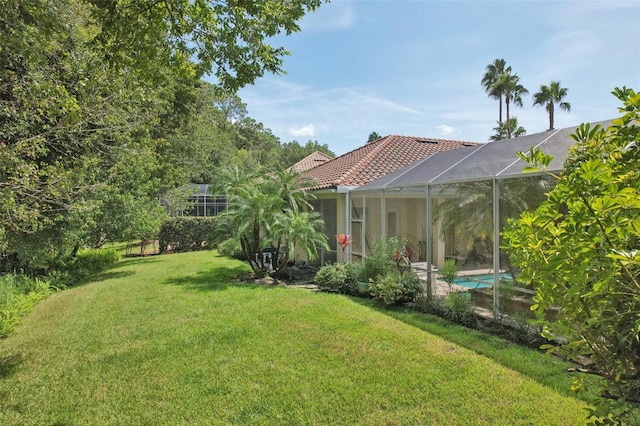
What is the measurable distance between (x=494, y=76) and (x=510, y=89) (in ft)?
8.55

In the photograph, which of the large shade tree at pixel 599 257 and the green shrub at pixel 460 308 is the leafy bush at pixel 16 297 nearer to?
the green shrub at pixel 460 308

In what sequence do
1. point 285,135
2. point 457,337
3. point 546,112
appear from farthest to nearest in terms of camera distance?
point 285,135, point 546,112, point 457,337

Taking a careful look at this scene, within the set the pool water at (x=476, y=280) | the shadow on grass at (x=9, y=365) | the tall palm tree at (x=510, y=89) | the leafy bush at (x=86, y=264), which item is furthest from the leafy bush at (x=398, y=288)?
the tall palm tree at (x=510, y=89)

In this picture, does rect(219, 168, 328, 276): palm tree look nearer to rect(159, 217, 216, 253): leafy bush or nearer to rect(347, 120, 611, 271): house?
rect(347, 120, 611, 271): house

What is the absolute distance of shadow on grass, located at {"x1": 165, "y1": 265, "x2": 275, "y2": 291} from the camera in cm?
1075

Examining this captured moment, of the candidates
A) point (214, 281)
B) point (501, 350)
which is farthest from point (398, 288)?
point (214, 281)

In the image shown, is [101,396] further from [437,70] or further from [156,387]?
[437,70]

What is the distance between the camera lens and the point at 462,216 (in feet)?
26.2

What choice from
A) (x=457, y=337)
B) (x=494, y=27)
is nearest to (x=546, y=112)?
(x=494, y=27)

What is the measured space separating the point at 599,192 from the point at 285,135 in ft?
215

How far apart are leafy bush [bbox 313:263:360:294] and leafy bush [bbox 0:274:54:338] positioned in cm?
730

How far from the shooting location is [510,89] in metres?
36.4

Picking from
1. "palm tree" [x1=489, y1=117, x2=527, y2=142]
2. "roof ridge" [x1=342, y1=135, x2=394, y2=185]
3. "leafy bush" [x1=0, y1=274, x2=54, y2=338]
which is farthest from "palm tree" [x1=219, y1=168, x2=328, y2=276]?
"palm tree" [x1=489, y1=117, x2=527, y2=142]

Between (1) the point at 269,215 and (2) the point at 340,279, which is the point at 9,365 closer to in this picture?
(1) the point at 269,215
